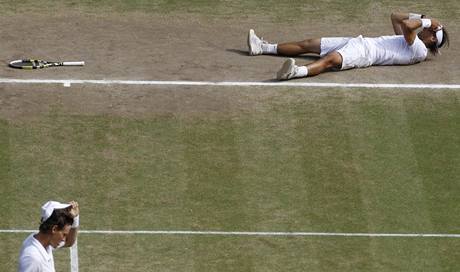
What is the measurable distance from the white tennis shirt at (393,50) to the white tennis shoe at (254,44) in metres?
1.69

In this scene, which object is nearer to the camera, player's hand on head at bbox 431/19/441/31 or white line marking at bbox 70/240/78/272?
white line marking at bbox 70/240/78/272

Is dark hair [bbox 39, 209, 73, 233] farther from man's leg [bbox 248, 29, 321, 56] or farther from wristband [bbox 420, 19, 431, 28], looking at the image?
wristband [bbox 420, 19, 431, 28]

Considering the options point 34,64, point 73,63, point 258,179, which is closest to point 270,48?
point 73,63

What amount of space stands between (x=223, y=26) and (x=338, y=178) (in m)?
5.41

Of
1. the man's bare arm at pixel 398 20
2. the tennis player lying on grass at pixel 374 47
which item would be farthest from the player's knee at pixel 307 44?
the man's bare arm at pixel 398 20

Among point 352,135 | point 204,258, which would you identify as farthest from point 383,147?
point 204,258

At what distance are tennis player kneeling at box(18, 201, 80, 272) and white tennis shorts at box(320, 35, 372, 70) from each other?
9.01 meters

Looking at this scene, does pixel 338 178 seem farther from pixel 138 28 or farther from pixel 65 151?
pixel 138 28

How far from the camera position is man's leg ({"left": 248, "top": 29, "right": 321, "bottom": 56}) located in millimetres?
23781

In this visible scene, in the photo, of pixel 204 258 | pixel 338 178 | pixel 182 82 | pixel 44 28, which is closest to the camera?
pixel 204 258

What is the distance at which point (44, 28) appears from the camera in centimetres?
2475

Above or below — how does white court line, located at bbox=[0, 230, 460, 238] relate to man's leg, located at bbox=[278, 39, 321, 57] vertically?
below

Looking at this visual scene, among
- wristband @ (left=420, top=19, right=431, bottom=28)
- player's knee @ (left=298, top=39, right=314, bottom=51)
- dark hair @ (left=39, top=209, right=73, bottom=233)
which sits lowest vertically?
player's knee @ (left=298, top=39, right=314, bottom=51)

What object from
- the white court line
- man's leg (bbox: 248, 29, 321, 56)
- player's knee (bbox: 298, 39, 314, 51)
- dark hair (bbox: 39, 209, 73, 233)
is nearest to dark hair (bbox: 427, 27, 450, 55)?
man's leg (bbox: 248, 29, 321, 56)
